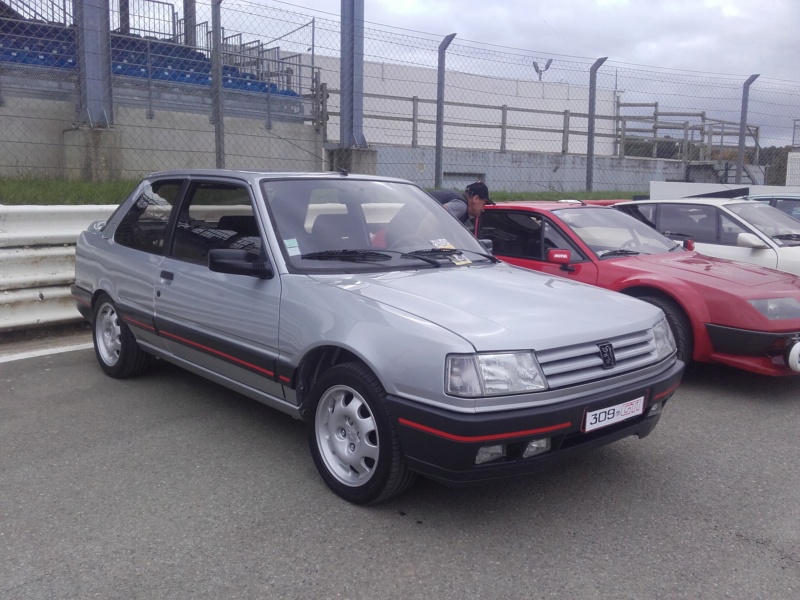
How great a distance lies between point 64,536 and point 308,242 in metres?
1.87

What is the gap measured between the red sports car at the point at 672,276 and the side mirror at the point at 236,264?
2.71m

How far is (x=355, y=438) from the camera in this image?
12.0ft

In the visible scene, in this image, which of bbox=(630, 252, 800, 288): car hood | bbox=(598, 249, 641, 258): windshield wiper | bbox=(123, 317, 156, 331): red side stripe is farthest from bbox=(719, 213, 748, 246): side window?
bbox=(123, 317, 156, 331): red side stripe

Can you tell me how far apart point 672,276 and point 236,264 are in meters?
3.38

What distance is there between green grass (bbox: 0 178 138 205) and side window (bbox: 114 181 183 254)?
8.90ft

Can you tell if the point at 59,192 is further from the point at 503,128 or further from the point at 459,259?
the point at 503,128

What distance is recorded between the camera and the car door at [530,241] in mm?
6321

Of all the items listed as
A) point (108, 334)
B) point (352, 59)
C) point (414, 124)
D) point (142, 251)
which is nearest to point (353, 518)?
point (142, 251)

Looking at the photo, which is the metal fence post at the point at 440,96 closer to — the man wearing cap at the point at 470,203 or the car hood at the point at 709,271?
the man wearing cap at the point at 470,203

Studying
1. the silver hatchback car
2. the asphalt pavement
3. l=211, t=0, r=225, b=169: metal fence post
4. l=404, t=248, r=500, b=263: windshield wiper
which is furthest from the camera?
l=211, t=0, r=225, b=169: metal fence post

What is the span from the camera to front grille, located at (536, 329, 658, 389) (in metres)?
3.31

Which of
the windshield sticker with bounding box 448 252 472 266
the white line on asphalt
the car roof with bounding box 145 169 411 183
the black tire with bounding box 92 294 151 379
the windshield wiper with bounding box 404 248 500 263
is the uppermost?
the car roof with bounding box 145 169 411 183

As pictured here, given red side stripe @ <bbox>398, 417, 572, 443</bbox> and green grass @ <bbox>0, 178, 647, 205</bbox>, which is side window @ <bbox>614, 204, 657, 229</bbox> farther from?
green grass @ <bbox>0, 178, 647, 205</bbox>

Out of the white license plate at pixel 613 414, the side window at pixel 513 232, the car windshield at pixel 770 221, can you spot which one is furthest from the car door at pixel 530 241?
the white license plate at pixel 613 414
